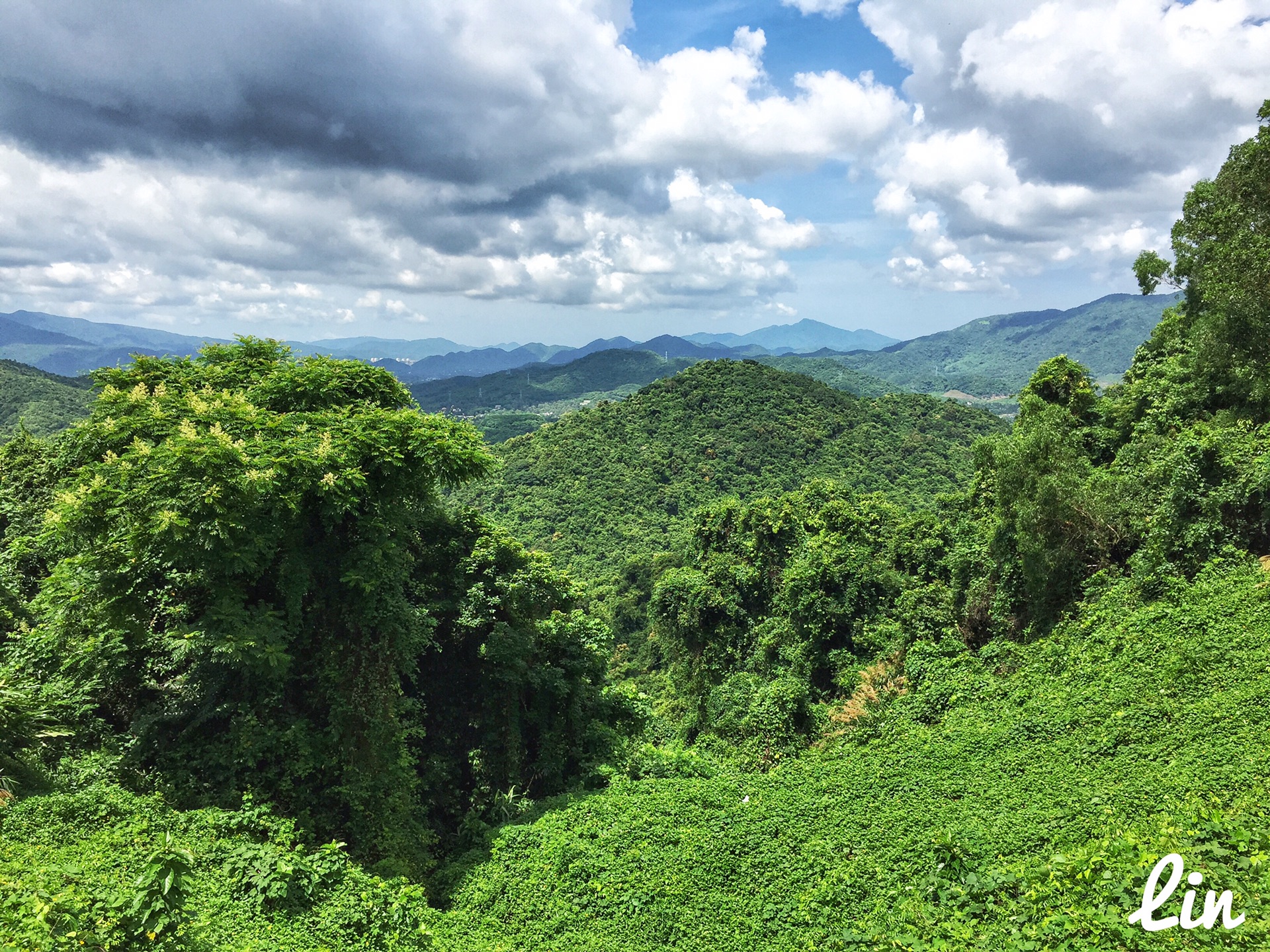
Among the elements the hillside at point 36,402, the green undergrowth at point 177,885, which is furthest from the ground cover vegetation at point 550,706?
the hillside at point 36,402

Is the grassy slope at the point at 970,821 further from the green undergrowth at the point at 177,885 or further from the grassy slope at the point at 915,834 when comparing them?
the green undergrowth at the point at 177,885

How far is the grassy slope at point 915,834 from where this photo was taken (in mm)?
6461

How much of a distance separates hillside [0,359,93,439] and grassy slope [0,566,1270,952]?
367 ft

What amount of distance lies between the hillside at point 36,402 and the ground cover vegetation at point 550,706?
103403 millimetres

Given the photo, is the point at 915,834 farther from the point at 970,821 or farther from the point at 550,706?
the point at 550,706

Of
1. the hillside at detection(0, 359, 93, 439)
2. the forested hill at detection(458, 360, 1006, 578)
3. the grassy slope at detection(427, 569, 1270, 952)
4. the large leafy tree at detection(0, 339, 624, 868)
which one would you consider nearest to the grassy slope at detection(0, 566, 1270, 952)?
the grassy slope at detection(427, 569, 1270, 952)

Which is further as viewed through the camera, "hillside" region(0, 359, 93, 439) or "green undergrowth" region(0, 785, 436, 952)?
"hillside" region(0, 359, 93, 439)

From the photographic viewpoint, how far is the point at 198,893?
316 inches

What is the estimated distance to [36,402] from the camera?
102000 mm

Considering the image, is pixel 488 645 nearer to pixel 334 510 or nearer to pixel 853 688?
pixel 334 510

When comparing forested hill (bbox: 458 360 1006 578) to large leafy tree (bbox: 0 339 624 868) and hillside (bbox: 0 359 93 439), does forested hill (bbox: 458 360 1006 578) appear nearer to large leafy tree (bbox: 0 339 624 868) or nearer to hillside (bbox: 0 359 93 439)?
large leafy tree (bbox: 0 339 624 868)

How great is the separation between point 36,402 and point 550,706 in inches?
5098

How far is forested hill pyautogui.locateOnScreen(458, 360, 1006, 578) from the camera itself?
71.4 m

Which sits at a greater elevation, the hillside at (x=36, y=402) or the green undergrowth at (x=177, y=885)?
the hillside at (x=36, y=402)
